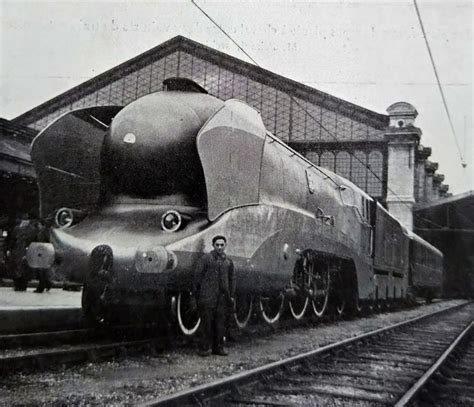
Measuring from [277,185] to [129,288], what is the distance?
104 inches

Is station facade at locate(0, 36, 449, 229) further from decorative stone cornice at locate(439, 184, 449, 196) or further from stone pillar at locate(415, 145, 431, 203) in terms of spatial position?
decorative stone cornice at locate(439, 184, 449, 196)

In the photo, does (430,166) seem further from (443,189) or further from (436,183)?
(443,189)

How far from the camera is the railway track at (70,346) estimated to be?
541cm

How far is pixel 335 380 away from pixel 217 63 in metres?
23.7

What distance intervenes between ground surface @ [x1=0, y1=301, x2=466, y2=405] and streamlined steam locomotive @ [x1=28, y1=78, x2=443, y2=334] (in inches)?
24.1

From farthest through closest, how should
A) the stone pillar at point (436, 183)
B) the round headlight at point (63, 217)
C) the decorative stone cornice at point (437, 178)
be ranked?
the decorative stone cornice at point (437, 178), the stone pillar at point (436, 183), the round headlight at point (63, 217)

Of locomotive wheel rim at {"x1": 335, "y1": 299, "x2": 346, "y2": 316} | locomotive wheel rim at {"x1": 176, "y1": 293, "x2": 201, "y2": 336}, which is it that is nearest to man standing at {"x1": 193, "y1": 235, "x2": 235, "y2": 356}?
locomotive wheel rim at {"x1": 176, "y1": 293, "x2": 201, "y2": 336}

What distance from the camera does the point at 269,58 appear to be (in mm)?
8594

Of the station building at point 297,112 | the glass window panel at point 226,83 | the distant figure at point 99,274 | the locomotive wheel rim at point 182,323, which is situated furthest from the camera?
the glass window panel at point 226,83

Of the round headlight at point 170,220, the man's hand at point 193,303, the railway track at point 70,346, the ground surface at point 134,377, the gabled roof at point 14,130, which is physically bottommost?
the ground surface at point 134,377

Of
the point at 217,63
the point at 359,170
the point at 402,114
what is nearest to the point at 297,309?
the point at 359,170

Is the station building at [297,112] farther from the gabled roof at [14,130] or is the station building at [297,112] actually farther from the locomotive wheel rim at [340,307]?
the locomotive wheel rim at [340,307]

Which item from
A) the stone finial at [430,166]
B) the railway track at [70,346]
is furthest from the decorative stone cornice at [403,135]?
the railway track at [70,346]

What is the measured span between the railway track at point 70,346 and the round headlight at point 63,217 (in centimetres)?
128
